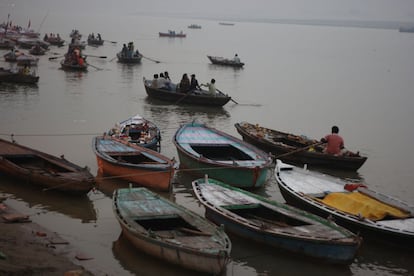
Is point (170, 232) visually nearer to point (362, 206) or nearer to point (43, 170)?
point (362, 206)

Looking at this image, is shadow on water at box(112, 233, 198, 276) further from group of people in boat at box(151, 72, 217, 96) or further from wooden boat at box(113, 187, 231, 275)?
group of people in boat at box(151, 72, 217, 96)

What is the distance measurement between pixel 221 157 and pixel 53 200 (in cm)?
502

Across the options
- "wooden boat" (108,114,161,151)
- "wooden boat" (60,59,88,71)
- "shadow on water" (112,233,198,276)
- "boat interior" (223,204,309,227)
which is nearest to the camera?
"shadow on water" (112,233,198,276)

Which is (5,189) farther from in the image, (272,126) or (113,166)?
(272,126)

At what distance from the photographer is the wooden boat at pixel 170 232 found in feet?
31.2

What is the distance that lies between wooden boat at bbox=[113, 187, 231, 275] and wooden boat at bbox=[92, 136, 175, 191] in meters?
1.61

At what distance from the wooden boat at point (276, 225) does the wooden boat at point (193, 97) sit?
12.9 meters

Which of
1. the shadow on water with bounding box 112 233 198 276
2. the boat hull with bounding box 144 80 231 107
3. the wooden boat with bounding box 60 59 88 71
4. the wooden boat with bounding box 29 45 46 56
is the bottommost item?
the shadow on water with bounding box 112 233 198 276

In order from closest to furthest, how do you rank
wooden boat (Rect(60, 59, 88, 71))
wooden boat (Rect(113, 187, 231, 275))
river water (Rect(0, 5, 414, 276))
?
wooden boat (Rect(113, 187, 231, 275)) → river water (Rect(0, 5, 414, 276)) → wooden boat (Rect(60, 59, 88, 71))

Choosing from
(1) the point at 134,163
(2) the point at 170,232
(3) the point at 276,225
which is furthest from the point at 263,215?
(1) the point at 134,163

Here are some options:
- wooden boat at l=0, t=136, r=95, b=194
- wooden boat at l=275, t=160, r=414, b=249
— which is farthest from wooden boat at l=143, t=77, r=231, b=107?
wooden boat at l=275, t=160, r=414, b=249

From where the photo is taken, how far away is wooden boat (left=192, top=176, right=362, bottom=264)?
1033cm

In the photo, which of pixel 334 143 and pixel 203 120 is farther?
pixel 203 120

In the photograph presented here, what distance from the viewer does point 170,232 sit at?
10734 mm
